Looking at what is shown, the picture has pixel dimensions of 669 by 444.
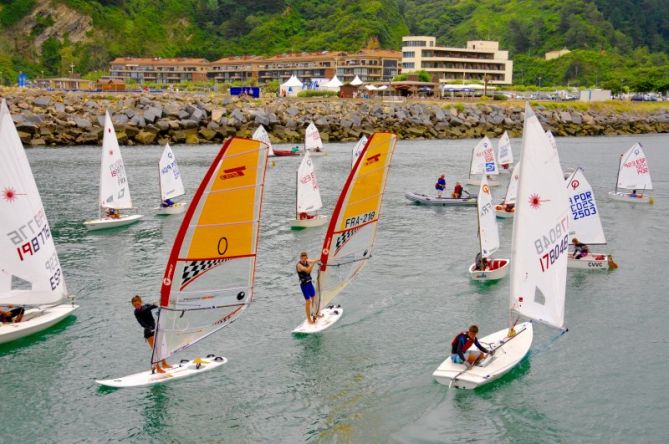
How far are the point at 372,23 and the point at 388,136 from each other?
164m

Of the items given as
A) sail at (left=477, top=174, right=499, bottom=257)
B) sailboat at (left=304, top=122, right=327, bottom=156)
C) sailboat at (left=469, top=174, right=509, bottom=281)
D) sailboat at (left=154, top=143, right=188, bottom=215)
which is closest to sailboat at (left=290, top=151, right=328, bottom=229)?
sailboat at (left=154, top=143, right=188, bottom=215)

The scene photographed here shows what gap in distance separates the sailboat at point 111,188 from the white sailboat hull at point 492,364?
23915 millimetres

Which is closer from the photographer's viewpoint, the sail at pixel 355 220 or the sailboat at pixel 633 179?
the sail at pixel 355 220

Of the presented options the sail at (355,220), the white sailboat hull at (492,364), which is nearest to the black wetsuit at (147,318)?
the sail at (355,220)

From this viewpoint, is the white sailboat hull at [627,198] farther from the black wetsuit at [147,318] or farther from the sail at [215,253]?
the black wetsuit at [147,318]

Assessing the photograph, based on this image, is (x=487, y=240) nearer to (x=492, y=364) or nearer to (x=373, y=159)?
(x=373, y=159)

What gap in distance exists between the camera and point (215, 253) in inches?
679

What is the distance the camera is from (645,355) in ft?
70.5

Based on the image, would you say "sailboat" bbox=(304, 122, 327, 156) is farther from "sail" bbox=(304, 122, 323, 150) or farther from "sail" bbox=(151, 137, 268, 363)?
"sail" bbox=(151, 137, 268, 363)

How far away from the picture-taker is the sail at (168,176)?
136ft

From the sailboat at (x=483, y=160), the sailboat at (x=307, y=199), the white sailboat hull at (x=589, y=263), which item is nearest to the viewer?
the white sailboat hull at (x=589, y=263)

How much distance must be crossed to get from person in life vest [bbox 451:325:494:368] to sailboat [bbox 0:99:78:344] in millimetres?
12162

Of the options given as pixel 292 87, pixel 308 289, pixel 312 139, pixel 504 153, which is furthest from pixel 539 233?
pixel 292 87

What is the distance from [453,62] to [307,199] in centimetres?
11834
